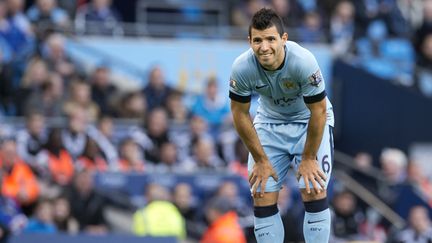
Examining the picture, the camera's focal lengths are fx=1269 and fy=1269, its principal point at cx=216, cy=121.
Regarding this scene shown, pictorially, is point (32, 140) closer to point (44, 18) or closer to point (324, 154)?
point (44, 18)

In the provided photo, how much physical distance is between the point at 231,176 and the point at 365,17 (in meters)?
7.21

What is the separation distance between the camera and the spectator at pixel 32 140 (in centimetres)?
1689

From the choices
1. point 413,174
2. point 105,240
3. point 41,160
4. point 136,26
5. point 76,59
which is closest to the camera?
point 105,240

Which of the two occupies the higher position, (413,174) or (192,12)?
(192,12)

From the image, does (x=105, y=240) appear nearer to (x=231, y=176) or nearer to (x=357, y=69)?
(x=231, y=176)

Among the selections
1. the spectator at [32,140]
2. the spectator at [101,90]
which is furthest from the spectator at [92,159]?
the spectator at [101,90]

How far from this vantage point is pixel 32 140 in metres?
17.0

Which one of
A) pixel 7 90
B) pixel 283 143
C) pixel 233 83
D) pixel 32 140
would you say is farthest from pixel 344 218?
pixel 233 83

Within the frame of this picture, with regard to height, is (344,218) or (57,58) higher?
(57,58)

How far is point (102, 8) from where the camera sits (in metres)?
21.2

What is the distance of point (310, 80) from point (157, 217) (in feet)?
20.1

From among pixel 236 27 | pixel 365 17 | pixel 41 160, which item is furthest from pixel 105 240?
pixel 365 17

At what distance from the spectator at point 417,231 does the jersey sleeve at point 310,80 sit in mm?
6587

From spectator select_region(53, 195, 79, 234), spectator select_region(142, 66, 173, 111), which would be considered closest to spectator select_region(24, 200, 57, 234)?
spectator select_region(53, 195, 79, 234)
